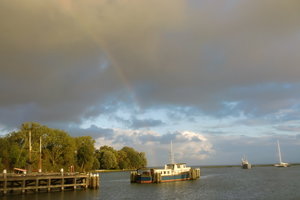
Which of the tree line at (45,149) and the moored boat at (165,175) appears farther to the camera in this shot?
the tree line at (45,149)

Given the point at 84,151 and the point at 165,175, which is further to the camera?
the point at 84,151

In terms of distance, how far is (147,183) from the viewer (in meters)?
87.4

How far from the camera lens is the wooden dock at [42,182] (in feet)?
184

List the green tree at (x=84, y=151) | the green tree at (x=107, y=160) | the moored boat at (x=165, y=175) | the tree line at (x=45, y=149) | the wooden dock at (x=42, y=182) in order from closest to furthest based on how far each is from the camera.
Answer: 1. the wooden dock at (x=42, y=182)
2. the moored boat at (x=165, y=175)
3. the tree line at (x=45, y=149)
4. the green tree at (x=84, y=151)
5. the green tree at (x=107, y=160)

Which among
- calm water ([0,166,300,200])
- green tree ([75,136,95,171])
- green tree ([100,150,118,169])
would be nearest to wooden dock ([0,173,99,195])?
calm water ([0,166,300,200])

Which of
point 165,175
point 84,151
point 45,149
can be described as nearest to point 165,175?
point 165,175

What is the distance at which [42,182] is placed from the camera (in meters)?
63.2

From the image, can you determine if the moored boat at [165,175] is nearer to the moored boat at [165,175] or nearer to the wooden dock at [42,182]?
the moored boat at [165,175]

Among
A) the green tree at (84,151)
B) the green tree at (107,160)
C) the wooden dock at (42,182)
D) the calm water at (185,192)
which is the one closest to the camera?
the wooden dock at (42,182)

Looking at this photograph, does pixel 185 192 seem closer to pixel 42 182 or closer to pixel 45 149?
pixel 42 182

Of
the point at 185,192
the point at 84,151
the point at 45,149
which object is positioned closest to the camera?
the point at 185,192

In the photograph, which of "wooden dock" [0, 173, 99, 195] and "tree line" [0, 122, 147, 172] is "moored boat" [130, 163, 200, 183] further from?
"tree line" [0, 122, 147, 172]

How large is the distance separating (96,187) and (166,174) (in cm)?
2606

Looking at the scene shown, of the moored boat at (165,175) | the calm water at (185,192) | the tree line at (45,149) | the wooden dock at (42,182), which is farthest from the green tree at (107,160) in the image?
the wooden dock at (42,182)
